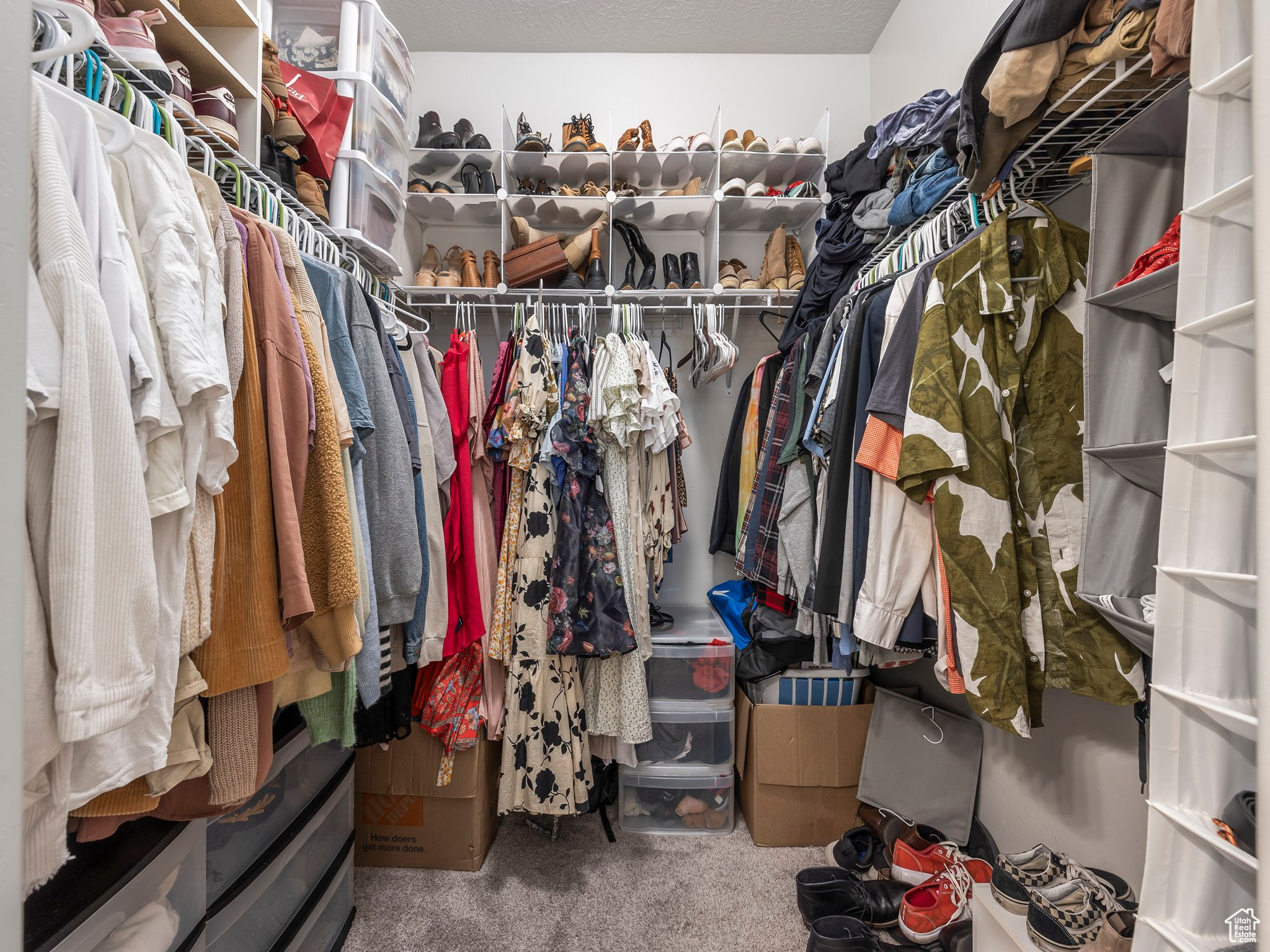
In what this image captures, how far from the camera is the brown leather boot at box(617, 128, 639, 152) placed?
2111 mm

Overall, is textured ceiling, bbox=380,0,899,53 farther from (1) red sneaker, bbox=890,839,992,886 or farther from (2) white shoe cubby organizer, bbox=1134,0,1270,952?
(1) red sneaker, bbox=890,839,992,886

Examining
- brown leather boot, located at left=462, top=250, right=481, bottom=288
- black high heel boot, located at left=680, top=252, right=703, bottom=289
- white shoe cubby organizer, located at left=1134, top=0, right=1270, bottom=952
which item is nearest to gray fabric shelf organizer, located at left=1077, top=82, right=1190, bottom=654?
white shoe cubby organizer, located at left=1134, top=0, right=1270, bottom=952

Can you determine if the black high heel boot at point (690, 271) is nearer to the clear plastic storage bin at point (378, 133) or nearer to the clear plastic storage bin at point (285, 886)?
the clear plastic storage bin at point (378, 133)

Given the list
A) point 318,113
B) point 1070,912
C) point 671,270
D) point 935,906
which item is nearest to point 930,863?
point 935,906

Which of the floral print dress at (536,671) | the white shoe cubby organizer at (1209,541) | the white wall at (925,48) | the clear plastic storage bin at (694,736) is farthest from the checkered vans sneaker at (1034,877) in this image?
the white wall at (925,48)

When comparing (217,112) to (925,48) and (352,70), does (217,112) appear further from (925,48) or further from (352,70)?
(925,48)

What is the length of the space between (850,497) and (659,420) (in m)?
0.66

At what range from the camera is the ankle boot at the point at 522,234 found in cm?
212

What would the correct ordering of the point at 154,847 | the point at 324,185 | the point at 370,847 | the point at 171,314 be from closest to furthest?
the point at 171,314
the point at 154,847
the point at 324,185
the point at 370,847

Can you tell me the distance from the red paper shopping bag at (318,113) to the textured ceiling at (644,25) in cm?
92

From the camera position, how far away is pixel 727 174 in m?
2.23

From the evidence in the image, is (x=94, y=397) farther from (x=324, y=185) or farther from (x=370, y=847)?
(x=370, y=847)

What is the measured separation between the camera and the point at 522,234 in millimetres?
2131

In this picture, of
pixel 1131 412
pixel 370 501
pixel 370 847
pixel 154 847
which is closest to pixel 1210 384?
pixel 1131 412
